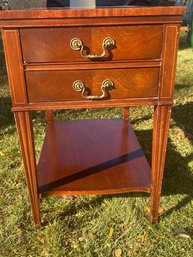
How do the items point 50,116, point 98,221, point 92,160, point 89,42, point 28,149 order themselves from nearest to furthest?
1. point 89,42
2. point 28,149
3. point 98,221
4. point 92,160
5. point 50,116

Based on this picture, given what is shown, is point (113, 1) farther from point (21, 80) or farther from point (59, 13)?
point (21, 80)

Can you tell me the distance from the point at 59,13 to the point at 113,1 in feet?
1.00

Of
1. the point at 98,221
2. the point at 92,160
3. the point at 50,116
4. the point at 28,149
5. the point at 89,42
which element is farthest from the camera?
the point at 50,116

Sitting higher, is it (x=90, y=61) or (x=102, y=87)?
(x=90, y=61)

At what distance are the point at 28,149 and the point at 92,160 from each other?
1.83ft

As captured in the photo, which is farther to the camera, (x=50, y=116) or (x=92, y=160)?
(x=50, y=116)

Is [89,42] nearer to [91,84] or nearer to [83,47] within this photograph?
[83,47]

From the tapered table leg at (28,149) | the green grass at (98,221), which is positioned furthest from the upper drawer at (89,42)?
the green grass at (98,221)

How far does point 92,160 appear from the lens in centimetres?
190

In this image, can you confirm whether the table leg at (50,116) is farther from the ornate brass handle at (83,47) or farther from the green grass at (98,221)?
the ornate brass handle at (83,47)

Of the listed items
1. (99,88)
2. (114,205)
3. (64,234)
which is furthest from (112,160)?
(99,88)

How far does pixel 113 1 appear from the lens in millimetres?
1340

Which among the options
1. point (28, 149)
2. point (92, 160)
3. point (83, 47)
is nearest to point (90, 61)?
point (83, 47)

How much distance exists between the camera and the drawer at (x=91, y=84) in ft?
4.15
